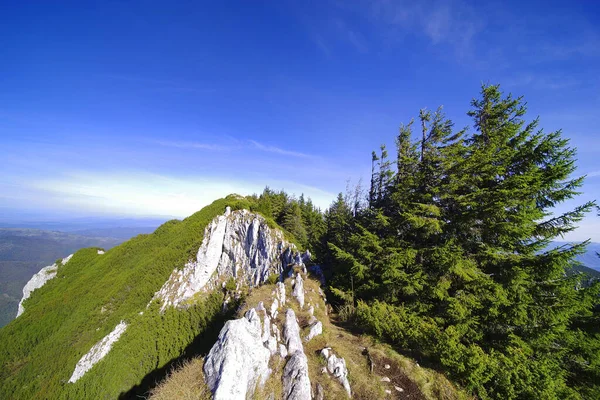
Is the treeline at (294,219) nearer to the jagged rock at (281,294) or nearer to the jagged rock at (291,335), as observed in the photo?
the jagged rock at (281,294)

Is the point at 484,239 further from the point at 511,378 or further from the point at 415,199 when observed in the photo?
the point at 511,378

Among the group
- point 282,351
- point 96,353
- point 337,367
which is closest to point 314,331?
point 337,367

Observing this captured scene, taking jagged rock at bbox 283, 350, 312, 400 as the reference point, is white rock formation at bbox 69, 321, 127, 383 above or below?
below

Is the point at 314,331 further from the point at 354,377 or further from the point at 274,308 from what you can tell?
the point at 354,377

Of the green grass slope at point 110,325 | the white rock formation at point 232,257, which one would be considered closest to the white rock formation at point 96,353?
the green grass slope at point 110,325

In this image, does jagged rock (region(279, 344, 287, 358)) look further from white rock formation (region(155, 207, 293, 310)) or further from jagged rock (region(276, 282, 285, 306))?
white rock formation (region(155, 207, 293, 310))

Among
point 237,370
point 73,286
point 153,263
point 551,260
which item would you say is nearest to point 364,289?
point 551,260

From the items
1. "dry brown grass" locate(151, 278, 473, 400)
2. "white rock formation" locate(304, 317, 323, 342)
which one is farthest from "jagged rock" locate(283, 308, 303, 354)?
"white rock formation" locate(304, 317, 323, 342)

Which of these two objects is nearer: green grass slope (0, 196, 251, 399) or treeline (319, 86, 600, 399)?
treeline (319, 86, 600, 399)
